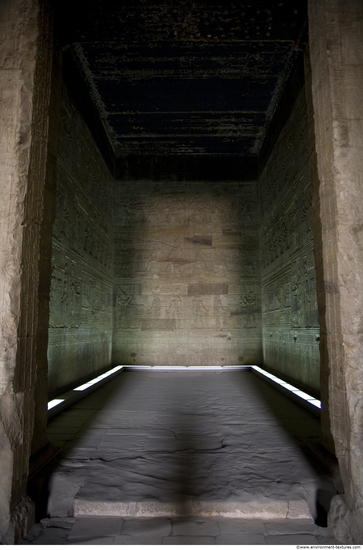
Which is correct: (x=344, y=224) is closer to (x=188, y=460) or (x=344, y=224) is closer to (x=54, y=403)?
(x=188, y=460)

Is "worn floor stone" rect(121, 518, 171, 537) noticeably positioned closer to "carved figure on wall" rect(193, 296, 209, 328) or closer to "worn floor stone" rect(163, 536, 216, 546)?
"worn floor stone" rect(163, 536, 216, 546)

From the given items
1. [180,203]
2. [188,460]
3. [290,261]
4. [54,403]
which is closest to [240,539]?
[188,460]

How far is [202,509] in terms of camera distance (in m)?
2.45

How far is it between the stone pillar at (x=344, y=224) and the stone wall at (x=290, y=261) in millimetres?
3114

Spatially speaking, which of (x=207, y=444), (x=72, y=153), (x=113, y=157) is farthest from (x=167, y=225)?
(x=207, y=444)

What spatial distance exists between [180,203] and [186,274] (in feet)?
6.83

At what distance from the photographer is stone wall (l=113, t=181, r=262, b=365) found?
967 centimetres

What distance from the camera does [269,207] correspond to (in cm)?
883

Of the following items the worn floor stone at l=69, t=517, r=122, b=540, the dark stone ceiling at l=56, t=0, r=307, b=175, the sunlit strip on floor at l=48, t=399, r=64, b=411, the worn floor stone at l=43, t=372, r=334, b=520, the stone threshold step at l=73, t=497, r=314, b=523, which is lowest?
the worn floor stone at l=69, t=517, r=122, b=540

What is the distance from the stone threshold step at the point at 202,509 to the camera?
2.43 metres

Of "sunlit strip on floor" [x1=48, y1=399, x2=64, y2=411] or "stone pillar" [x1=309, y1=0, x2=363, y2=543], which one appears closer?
"stone pillar" [x1=309, y1=0, x2=363, y2=543]

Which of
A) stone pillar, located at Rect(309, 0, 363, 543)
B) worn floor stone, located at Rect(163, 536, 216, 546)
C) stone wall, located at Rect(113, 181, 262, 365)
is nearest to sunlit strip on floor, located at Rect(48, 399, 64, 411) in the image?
worn floor stone, located at Rect(163, 536, 216, 546)

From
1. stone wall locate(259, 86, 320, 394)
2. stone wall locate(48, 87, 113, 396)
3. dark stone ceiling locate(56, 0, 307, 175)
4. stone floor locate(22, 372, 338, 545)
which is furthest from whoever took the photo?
stone wall locate(259, 86, 320, 394)

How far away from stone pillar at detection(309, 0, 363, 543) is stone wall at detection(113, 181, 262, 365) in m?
7.18
